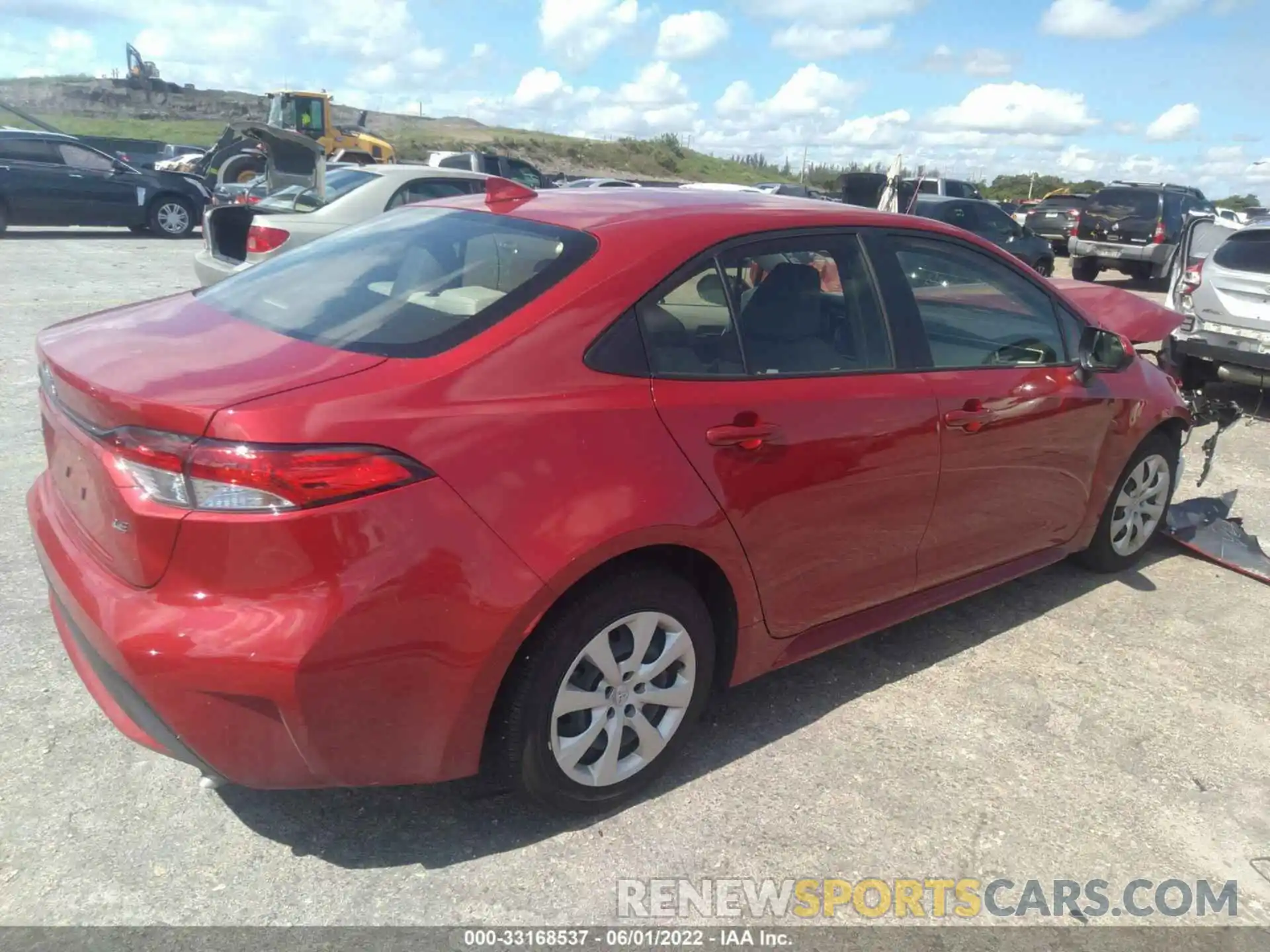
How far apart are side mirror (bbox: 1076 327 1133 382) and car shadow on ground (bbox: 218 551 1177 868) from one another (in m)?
1.06

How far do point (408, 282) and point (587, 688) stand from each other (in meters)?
1.26

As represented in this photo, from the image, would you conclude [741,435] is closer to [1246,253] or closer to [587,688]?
[587,688]

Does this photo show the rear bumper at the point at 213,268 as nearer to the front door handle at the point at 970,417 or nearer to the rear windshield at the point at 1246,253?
the front door handle at the point at 970,417

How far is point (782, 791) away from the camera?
2.93m

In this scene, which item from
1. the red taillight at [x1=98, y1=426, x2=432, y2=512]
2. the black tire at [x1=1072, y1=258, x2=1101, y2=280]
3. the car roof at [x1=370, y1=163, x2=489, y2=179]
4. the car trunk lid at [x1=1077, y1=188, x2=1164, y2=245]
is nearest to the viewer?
the red taillight at [x1=98, y1=426, x2=432, y2=512]

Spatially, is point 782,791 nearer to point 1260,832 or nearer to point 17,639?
point 1260,832

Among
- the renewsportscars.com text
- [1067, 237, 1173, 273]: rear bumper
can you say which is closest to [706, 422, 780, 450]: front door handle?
the renewsportscars.com text

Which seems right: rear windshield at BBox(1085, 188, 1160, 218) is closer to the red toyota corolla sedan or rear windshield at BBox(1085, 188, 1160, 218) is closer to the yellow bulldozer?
the red toyota corolla sedan

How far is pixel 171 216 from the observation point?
→ 59.1 feet

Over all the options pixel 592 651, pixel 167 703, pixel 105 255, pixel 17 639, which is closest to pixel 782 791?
pixel 592 651

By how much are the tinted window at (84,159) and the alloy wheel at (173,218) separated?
1.13 meters

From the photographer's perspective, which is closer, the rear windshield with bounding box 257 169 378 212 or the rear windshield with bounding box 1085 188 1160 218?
the rear windshield with bounding box 257 169 378 212

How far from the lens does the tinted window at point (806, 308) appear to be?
297 centimetres

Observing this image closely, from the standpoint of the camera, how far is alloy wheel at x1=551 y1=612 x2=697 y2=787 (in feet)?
8.54
